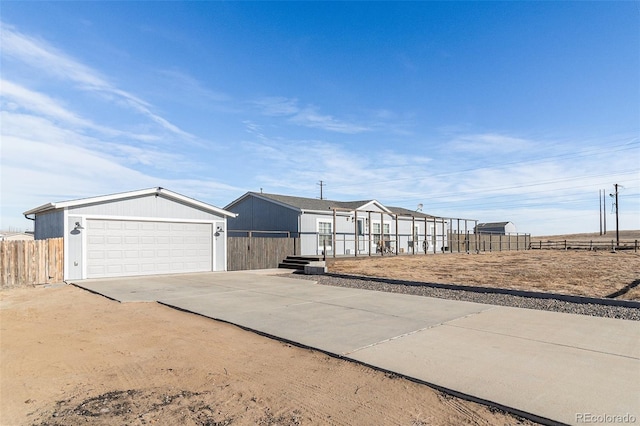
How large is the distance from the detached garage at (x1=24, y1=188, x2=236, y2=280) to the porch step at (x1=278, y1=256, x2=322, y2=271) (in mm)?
3080

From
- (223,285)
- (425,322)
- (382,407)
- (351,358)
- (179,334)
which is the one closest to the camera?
(382,407)

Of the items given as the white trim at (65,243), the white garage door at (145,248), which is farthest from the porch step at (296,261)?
the white trim at (65,243)

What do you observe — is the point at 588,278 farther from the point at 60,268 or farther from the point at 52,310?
the point at 60,268

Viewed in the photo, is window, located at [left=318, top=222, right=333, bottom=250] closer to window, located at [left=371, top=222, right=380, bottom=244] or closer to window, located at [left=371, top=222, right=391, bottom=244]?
window, located at [left=371, top=222, right=391, bottom=244]

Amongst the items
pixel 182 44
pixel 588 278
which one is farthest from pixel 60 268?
pixel 588 278

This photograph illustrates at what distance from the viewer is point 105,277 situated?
570 inches

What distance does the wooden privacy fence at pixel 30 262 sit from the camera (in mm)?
12016

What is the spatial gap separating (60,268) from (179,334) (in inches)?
402

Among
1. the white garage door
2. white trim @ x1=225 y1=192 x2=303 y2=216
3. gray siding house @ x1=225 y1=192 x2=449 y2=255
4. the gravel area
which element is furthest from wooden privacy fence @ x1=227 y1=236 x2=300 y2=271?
the gravel area

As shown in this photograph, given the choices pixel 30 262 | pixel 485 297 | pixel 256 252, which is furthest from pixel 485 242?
pixel 30 262

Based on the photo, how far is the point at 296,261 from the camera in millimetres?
19250

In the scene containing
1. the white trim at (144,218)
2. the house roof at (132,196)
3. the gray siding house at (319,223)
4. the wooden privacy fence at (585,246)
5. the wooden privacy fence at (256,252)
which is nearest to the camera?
the house roof at (132,196)

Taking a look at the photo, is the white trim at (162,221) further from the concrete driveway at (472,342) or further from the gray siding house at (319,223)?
the concrete driveway at (472,342)

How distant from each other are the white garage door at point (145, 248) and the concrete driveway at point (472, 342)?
4994 mm
